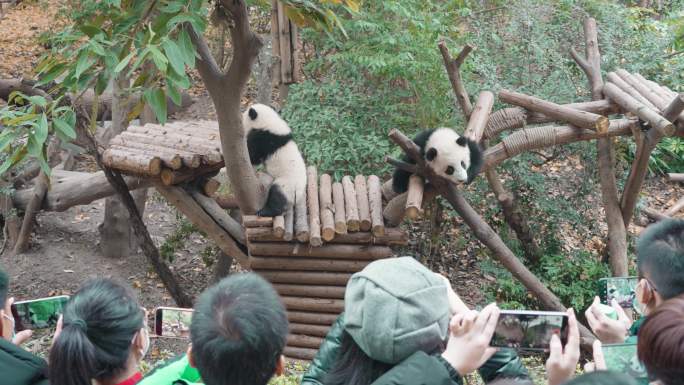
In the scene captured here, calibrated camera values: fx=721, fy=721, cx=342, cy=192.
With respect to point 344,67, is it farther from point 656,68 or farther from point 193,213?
point 656,68

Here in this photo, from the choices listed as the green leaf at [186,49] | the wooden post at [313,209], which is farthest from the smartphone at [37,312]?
the wooden post at [313,209]

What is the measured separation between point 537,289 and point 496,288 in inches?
45.7

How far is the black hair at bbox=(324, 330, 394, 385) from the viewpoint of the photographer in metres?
1.72

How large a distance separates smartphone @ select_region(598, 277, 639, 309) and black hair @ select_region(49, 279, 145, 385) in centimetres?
144

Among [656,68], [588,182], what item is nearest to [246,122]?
[588,182]

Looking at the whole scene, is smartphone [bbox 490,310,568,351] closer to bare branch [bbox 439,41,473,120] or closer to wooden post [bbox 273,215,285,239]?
wooden post [bbox 273,215,285,239]

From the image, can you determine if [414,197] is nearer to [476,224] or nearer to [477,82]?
[476,224]

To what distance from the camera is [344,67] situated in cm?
689

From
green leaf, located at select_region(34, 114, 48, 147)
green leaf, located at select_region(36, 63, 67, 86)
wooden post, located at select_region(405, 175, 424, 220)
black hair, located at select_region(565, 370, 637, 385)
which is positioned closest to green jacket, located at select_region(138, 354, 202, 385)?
black hair, located at select_region(565, 370, 637, 385)

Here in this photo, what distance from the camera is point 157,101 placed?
3.15 metres

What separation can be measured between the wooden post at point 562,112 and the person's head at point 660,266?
3.20 m

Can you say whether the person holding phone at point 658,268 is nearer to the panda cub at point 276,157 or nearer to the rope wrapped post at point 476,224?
the rope wrapped post at point 476,224

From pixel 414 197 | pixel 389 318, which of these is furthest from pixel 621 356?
pixel 414 197

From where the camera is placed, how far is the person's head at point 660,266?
218 cm
